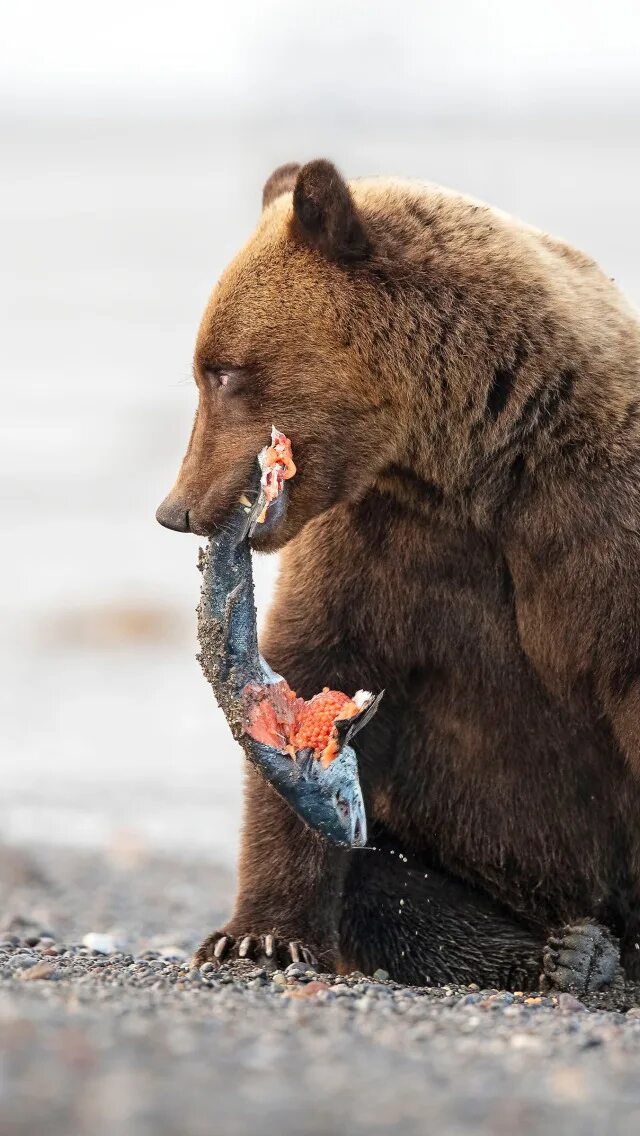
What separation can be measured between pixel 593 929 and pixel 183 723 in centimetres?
937

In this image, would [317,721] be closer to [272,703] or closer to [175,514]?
[272,703]

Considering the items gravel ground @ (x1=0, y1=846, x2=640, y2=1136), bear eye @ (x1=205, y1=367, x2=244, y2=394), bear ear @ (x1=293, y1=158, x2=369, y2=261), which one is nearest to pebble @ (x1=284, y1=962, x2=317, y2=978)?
gravel ground @ (x1=0, y1=846, x2=640, y2=1136)

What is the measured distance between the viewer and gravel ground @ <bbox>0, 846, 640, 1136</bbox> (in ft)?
9.48

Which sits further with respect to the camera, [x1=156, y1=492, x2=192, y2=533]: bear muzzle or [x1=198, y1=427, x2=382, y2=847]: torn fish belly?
[x1=156, y1=492, x2=192, y2=533]: bear muzzle

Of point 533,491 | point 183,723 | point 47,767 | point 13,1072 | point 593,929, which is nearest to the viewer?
point 13,1072

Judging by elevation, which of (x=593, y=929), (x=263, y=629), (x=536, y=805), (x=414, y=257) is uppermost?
(x=414, y=257)

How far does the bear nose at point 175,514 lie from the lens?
5.54 metres

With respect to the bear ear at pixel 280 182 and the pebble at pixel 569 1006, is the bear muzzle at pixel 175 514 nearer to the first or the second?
the bear ear at pixel 280 182

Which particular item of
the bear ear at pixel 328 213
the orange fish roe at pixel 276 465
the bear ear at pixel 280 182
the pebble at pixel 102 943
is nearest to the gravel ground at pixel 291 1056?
the pebble at pixel 102 943

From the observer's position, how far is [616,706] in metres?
5.53

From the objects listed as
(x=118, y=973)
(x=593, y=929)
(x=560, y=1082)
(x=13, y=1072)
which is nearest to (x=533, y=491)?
(x=593, y=929)

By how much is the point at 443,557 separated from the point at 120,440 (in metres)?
23.8

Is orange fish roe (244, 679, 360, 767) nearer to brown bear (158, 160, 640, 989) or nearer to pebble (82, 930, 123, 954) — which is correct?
brown bear (158, 160, 640, 989)

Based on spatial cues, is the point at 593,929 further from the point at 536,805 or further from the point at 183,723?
the point at 183,723
